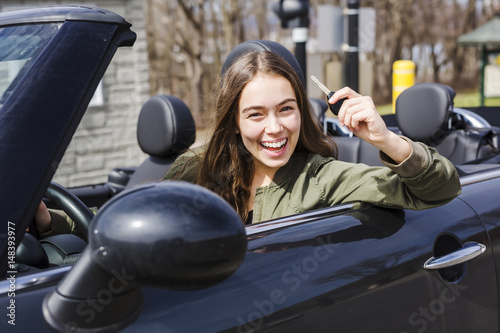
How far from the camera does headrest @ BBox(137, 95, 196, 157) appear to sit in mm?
3289

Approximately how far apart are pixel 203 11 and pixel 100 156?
28.6ft

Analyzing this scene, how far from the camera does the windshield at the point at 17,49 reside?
4.74 ft

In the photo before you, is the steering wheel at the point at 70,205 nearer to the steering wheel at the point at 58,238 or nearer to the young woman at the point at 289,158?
the steering wheel at the point at 58,238

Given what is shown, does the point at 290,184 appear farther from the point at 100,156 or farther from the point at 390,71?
the point at 390,71

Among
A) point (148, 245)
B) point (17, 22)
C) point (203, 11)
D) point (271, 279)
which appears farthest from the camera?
point (203, 11)

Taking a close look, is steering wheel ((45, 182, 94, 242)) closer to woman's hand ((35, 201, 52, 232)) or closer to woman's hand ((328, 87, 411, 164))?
woman's hand ((35, 201, 52, 232))

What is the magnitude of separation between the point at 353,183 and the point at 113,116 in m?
6.81

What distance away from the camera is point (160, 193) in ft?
3.70

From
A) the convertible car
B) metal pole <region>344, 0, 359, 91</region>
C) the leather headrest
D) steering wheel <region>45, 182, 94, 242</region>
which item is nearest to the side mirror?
the convertible car

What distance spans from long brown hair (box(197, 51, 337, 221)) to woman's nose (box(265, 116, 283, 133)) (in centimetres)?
18

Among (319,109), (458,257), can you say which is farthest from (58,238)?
(319,109)

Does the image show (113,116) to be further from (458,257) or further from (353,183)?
(458,257)

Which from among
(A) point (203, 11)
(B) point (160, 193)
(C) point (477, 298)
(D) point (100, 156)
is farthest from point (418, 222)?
(A) point (203, 11)

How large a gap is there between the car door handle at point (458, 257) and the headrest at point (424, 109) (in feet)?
4.31
